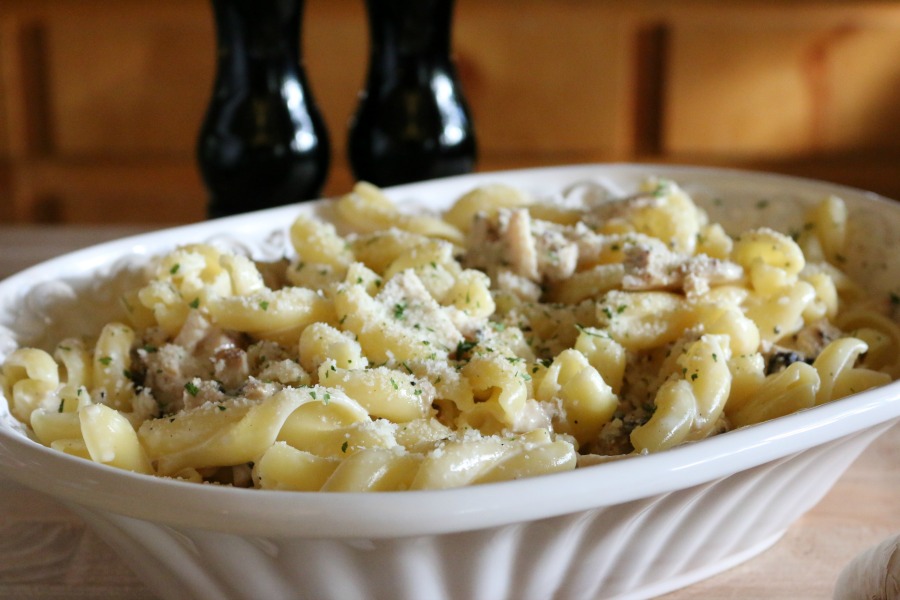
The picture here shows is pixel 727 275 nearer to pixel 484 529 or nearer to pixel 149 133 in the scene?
pixel 484 529

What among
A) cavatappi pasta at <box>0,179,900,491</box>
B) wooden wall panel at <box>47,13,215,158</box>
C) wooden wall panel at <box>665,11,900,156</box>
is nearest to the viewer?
cavatappi pasta at <box>0,179,900,491</box>

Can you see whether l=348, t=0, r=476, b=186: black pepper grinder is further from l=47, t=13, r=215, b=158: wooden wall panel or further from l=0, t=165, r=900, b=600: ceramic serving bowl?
l=47, t=13, r=215, b=158: wooden wall panel

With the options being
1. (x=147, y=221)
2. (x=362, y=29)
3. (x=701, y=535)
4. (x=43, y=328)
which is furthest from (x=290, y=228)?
(x=147, y=221)

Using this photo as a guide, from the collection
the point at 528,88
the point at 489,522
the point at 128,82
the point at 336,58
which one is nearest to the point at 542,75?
the point at 528,88

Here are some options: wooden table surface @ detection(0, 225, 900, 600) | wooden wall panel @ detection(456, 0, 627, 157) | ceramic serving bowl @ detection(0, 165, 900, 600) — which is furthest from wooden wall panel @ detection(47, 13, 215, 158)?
ceramic serving bowl @ detection(0, 165, 900, 600)

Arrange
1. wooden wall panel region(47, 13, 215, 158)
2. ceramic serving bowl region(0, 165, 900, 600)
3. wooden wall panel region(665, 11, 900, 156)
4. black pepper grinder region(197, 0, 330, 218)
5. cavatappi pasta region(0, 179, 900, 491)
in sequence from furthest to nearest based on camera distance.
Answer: wooden wall panel region(47, 13, 215, 158) < wooden wall panel region(665, 11, 900, 156) < black pepper grinder region(197, 0, 330, 218) < cavatappi pasta region(0, 179, 900, 491) < ceramic serving bowl region(0, 165, 900, 600)

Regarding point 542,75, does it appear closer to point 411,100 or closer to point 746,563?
point 411,100
